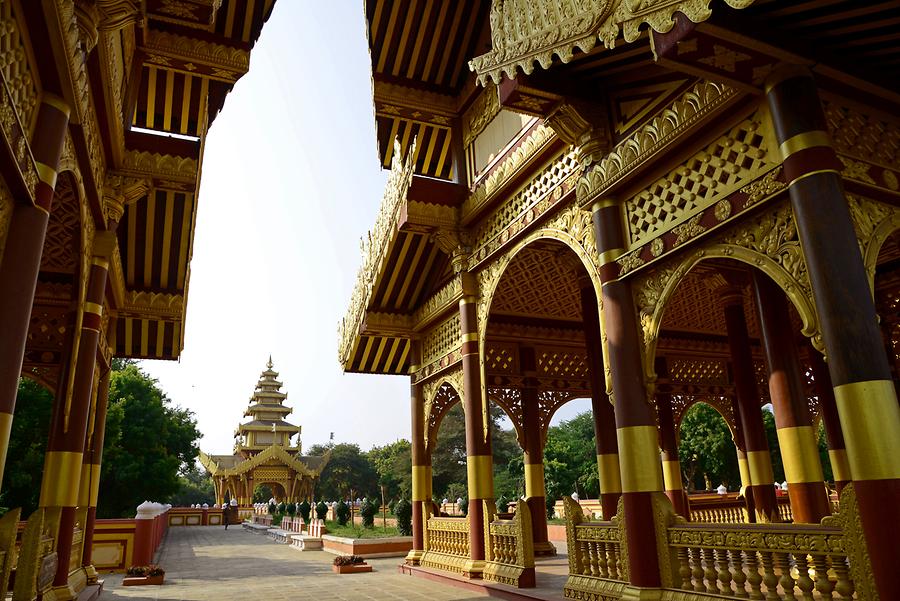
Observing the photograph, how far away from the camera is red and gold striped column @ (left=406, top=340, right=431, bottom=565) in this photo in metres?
11.1

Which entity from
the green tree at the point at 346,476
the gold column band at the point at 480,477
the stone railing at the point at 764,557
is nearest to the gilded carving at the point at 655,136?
the stone railing at the point at 764,557

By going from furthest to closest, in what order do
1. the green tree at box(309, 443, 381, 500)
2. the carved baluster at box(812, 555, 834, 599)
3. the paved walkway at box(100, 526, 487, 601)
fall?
the green tree at box(309, 443, 381, 500), the paved walkway at box(100, 526, 487, 601), the carved baluster at box(812, 555, 834, 599)

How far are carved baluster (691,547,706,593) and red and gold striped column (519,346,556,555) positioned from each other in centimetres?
719

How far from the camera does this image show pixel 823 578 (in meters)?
3.90

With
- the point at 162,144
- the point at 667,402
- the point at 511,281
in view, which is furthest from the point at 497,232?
the point at 667,402

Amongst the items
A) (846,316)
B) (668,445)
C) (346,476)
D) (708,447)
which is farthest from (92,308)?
(346,476)

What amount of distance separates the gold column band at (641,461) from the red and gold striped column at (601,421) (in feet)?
7.14

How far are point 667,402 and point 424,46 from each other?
30.5 ft

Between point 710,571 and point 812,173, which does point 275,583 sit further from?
point 812,173

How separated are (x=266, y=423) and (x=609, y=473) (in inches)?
1991

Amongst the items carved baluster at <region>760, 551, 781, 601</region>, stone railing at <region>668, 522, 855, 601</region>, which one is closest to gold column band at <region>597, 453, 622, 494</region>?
stone railing at <region>668, 522, 855, 601</region>

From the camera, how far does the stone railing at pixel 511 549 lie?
302 inches

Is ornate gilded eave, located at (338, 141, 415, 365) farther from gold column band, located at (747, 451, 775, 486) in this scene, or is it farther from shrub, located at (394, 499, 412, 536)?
shrub, located at (394, 499, 412, 536)

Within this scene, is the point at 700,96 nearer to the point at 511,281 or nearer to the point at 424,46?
the point at 511,281
